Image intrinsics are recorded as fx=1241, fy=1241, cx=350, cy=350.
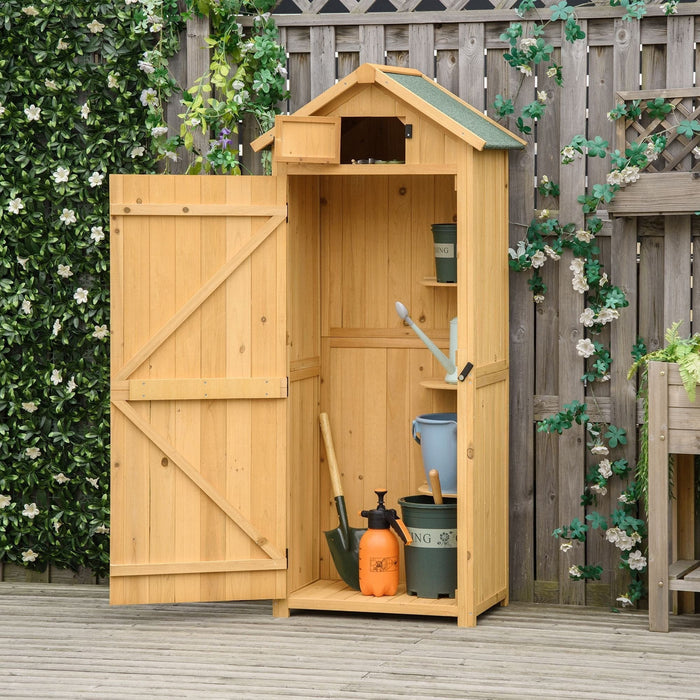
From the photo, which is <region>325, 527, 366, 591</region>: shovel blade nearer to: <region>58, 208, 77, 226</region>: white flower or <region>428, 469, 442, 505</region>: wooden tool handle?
<region>428, 469, 442, 505</region>: wooden tool handle

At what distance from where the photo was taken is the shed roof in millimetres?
4684

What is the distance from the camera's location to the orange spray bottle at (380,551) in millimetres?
5016

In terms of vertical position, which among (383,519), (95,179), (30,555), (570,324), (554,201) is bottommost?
(30,555)

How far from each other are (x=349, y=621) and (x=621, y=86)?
243cm

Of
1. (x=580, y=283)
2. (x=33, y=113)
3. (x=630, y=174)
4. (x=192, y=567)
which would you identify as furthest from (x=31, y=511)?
(x=630, y=174)

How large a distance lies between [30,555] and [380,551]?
1.68 m

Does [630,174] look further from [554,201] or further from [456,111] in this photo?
[456,111]

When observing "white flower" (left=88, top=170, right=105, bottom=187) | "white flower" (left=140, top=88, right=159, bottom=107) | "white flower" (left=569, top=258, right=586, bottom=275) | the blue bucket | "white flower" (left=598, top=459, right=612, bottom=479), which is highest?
"white flower" (left=140, top=88, right=159, bottom=107)

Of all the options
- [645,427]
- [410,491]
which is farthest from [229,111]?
[645,427]

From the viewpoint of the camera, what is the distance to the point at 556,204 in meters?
5.20

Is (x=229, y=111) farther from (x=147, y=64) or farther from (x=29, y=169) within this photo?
(x=29, y=169)

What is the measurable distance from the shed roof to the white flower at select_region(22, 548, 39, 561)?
83.1 inches

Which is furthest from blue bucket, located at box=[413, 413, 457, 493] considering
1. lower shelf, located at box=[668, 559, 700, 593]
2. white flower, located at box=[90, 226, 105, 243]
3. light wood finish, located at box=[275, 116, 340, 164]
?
white flower, located at box=[90, 226, 105, 243]

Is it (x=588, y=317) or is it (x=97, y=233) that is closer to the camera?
(x=588, y=317)
